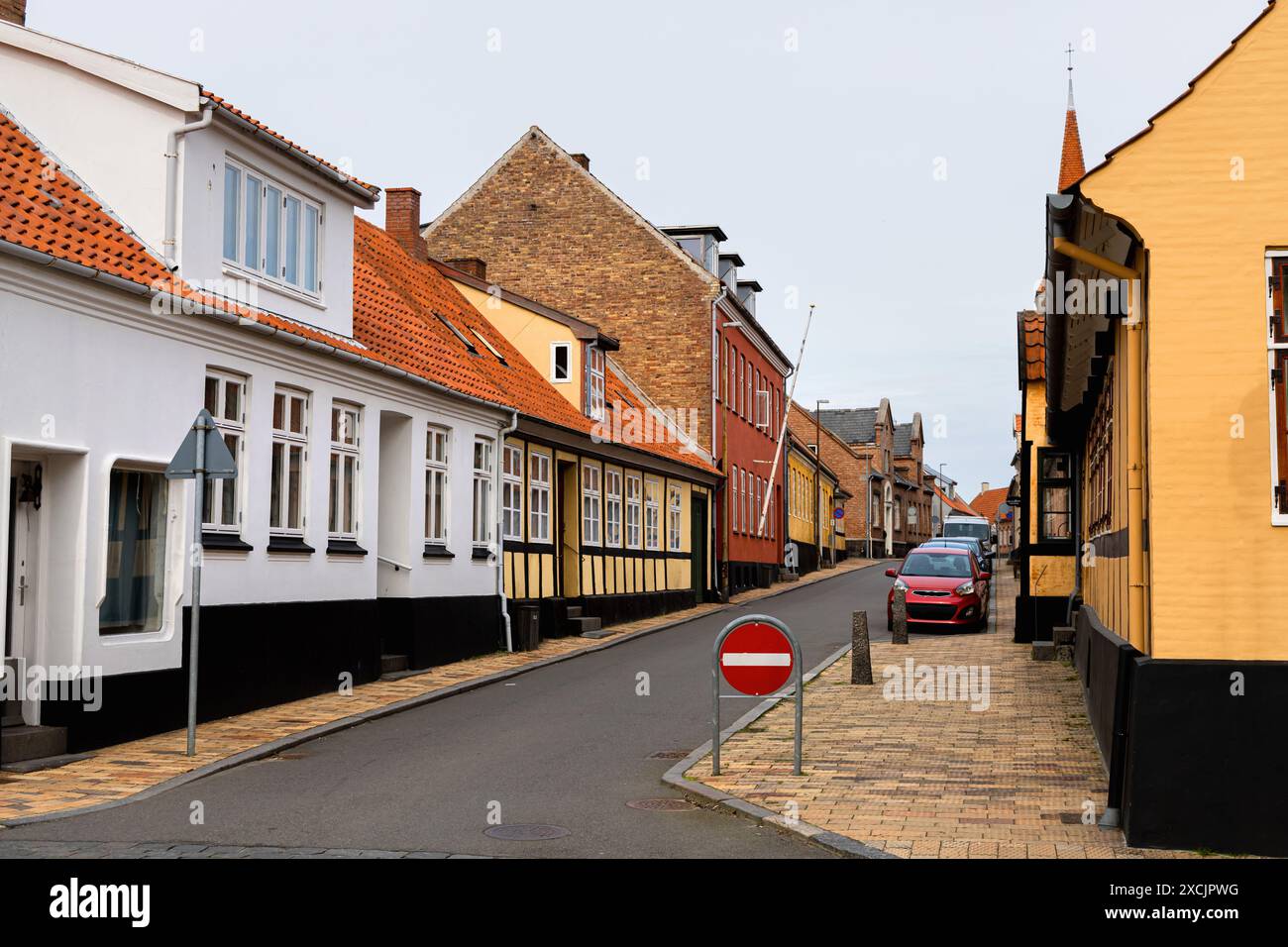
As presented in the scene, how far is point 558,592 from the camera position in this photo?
83.8 feet

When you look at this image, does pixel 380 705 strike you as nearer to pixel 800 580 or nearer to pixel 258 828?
pixel 258 828

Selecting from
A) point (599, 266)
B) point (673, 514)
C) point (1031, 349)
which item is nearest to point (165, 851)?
point (1031, 349)

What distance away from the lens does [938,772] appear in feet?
35.5

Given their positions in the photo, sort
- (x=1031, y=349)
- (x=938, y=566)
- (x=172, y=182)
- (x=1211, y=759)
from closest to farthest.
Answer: (x=1211, y=759)
(x=172, y=182)
(x=1031, y=349)
(x=938, y=566)

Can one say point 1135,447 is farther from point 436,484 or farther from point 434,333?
point 434,333

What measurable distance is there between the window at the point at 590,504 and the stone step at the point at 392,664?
27.1ft

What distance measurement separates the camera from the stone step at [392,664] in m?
18.3

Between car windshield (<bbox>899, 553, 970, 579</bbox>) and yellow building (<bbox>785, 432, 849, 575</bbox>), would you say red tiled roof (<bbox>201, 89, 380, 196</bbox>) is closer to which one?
car windshield (<bbox>899, 553, 970, 579</bbox>)

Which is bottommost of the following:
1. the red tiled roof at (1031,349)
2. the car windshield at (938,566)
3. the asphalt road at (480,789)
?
the asphalt road at (480,789)

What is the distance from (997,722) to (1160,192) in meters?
6.79

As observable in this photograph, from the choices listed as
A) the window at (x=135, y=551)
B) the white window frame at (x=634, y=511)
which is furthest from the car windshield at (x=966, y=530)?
the window at (x=135, y=551)

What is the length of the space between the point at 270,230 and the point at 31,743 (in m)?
6.78

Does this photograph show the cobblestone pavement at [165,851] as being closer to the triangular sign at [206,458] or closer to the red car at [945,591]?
the triangular sign at [206,458]
